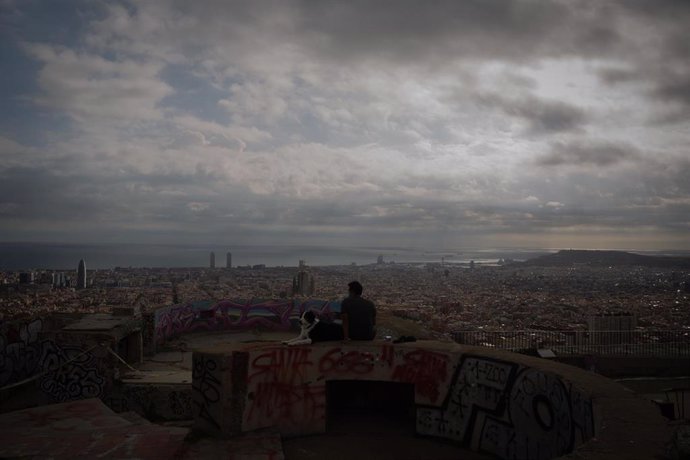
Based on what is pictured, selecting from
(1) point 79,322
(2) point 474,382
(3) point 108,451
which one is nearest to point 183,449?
(3) point 108,451

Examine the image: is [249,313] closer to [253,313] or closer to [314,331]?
[253,313]

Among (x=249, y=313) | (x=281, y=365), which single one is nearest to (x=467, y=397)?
(x=281, y=365)

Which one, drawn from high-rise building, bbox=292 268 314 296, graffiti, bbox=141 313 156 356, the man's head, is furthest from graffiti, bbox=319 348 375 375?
high-rise building, bbox=292 268 314 296

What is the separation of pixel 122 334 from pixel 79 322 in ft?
6.87

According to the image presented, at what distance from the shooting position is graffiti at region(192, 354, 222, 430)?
7926 millimetres

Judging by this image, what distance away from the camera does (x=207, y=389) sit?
26.3ft

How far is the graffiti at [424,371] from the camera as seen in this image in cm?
880

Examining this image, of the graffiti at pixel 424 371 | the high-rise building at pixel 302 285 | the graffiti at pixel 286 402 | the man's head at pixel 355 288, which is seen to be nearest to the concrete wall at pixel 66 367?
the graffiti at pixel 286 402

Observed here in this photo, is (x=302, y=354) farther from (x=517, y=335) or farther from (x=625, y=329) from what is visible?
(x=625, y=329)

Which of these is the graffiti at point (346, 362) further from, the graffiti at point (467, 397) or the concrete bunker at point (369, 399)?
the graffiti at point (467, 397)

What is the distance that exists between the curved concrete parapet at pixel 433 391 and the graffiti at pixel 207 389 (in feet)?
0.06

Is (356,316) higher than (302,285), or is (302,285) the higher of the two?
(356,316)

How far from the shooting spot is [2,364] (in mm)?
12422

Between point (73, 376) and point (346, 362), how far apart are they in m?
7.85
